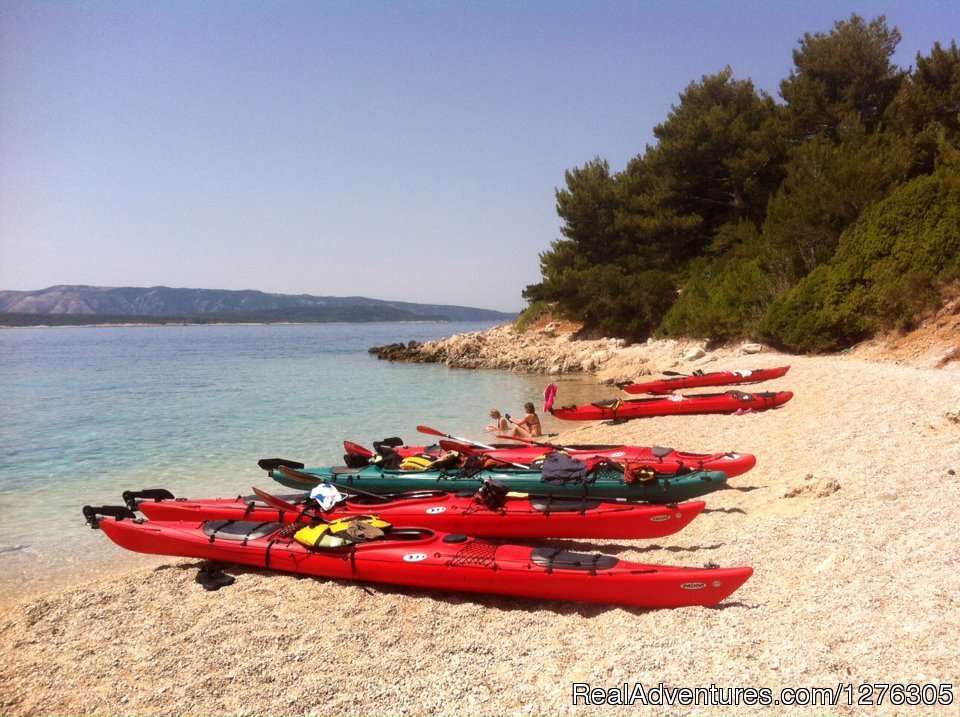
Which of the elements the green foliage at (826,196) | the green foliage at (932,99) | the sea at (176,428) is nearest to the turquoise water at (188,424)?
the sea at (176,428)

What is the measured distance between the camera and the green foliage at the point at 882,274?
606 inches

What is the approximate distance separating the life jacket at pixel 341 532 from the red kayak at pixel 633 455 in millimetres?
2844

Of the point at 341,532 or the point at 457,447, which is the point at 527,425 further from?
the point at 341,532

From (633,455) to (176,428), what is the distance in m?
12.8

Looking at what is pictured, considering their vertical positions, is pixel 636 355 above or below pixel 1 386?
above

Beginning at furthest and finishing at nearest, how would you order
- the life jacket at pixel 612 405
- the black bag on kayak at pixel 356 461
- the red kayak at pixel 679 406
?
1. the life jacket at pixel 612 405
2. the red kayak at pixel 679 406
3. the black bag on kayak at pixel 356 461

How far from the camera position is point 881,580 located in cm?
426

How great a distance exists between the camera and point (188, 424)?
54.0 ft

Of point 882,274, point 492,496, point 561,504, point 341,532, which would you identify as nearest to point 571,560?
→ point 561,504

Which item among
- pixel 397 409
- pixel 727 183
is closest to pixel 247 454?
→ pixel 397 409

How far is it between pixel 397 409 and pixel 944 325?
14.5m

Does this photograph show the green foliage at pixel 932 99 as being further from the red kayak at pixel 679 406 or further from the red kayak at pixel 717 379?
the red kayak at pixel 679 406

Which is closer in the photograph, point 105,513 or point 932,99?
point 105,513

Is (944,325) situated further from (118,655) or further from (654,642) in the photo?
(118,655)
